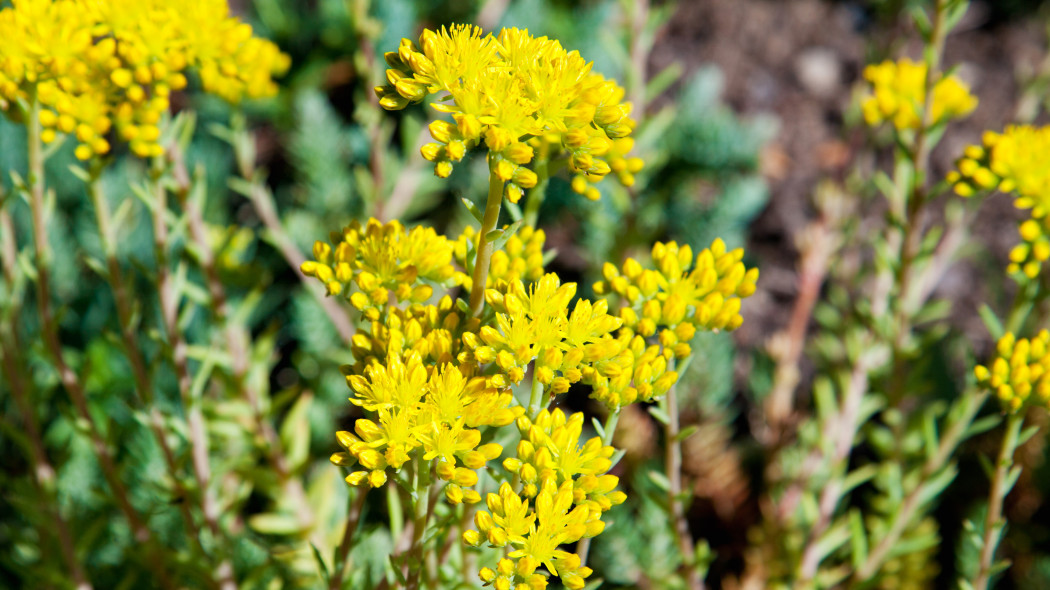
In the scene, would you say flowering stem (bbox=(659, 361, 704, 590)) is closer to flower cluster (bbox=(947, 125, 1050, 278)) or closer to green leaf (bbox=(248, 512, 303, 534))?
flower cluster (bbox=(947, 125, 1050, 278))

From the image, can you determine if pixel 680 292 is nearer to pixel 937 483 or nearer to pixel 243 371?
pixel 937 483

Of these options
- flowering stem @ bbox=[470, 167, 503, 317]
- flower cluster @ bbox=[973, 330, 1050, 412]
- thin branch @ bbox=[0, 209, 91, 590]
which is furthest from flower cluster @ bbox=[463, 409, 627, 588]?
thin branch @ bbox=[0, 209, 91, 590]

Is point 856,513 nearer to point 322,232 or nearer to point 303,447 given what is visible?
point 303,447

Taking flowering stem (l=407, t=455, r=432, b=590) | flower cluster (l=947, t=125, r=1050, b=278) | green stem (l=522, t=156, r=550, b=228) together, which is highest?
flower cluster (l=947, t=125, r=1050, b=278)

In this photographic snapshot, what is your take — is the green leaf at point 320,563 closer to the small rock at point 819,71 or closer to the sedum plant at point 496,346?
the sedum plant at point 496,346

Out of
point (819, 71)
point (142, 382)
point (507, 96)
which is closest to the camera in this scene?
point (507, 96)

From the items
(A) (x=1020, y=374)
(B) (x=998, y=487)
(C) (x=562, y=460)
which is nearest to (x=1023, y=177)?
(A) (x=1020, y=374)

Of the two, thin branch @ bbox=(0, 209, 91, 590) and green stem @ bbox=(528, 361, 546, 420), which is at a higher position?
green stem @ bbox=(528, 361, 546, 420)

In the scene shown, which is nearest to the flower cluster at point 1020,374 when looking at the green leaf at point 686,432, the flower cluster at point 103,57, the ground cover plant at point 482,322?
the ground cover plant at point 482,322
